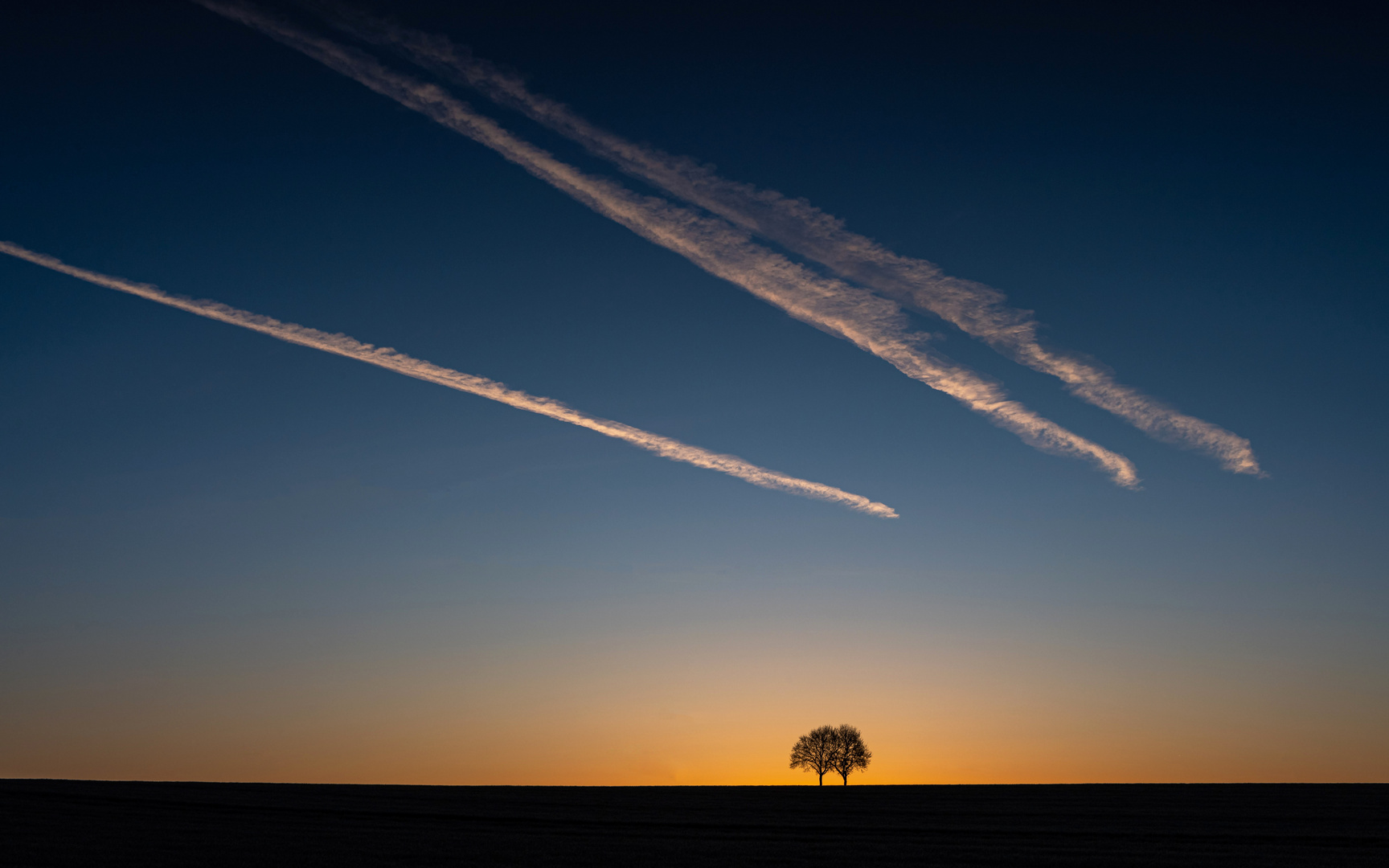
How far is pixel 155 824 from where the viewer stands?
4550 cm

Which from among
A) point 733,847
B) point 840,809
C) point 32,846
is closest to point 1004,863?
point 733,847

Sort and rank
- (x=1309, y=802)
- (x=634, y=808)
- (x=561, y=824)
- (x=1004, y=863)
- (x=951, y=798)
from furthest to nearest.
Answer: (x=951, y=798) < (x=1309, y=802) < (x=634, y=808) < (x=561, y=824) < (x=1004, y=863)

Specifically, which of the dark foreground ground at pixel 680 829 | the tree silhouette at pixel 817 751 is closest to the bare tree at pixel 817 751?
the tree silhouette at pixel 817 751

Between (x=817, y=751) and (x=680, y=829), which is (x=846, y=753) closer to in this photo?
(x=817, y=751)

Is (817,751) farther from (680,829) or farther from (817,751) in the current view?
(680,829)

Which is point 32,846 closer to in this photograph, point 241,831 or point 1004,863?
point 241,831

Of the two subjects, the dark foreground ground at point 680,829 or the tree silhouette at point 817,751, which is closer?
the dark foreground ground at point 680,829

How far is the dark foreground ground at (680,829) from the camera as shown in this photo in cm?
3316

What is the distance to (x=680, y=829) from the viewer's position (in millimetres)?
47781

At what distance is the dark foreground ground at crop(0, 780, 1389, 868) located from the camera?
33156 mm

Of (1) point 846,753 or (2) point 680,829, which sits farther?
(1) point 846,753

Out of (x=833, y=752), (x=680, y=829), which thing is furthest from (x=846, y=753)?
(x=680, y=829)

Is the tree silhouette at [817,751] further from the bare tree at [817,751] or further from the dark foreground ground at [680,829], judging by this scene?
the dark foreground ground at [680,829]

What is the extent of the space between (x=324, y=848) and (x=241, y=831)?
33.4 feet
